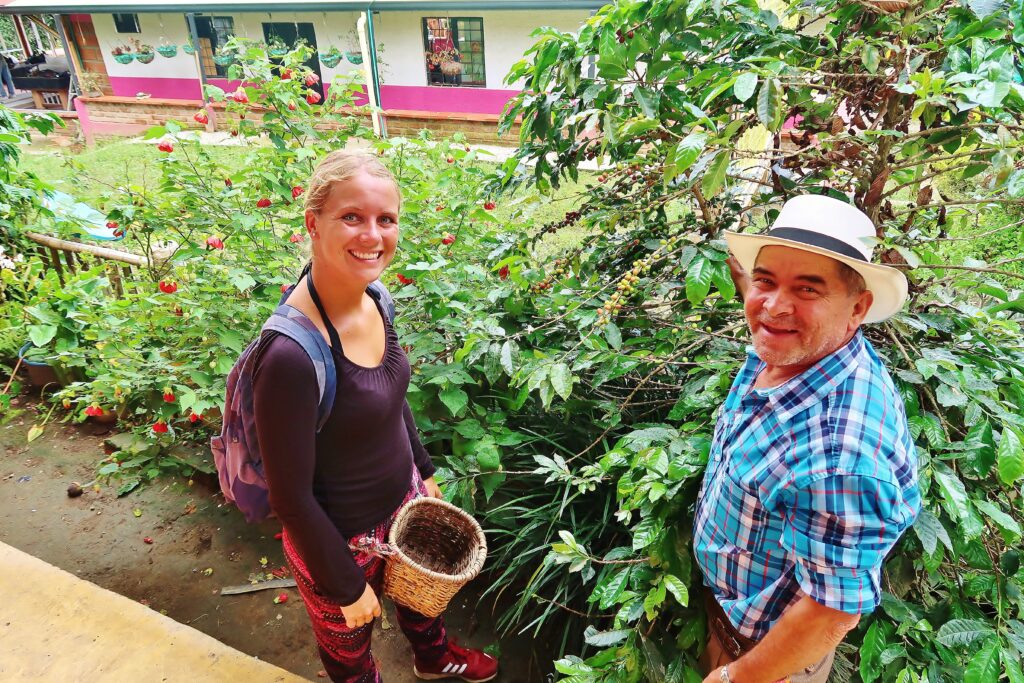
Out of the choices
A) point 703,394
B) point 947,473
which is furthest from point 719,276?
point 947,473

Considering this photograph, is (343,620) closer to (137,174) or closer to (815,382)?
(815,382)

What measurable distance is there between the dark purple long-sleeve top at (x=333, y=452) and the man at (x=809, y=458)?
0.87 metres

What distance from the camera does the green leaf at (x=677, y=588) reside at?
1424mm

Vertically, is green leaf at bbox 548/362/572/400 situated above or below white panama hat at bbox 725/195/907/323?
below

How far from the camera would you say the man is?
3.50ft

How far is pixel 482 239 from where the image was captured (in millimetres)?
2930

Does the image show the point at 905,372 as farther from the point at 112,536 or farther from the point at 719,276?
the point at 112,536

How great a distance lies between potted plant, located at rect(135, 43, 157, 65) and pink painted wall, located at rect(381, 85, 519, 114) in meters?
5.98

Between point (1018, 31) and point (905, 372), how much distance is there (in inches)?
34.8

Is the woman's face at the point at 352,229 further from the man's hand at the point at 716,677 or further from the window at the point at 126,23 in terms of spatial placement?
the window at the point at 126,23

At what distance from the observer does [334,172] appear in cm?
142

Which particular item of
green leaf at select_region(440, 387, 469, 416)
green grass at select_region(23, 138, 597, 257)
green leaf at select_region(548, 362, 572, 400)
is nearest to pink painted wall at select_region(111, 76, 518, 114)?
green grass at select_region(23, 138, 597, 257)

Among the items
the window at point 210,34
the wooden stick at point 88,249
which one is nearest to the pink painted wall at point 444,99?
the window at point 210,34

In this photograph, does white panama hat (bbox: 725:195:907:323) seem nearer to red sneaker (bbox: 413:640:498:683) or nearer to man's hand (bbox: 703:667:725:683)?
man's hand (bbox: 703:667:725:683)
